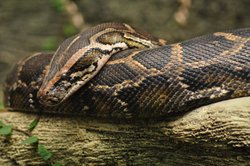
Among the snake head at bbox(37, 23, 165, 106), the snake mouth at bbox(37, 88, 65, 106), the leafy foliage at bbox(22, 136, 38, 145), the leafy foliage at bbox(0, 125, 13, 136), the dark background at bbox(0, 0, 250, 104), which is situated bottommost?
the leafy foliage at bbox(22, 136, 38, 145)

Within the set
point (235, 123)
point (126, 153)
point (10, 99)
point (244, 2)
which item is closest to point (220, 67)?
point (235, 123)

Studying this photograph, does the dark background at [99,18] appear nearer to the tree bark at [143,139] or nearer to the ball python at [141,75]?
the ball python at [141,75]

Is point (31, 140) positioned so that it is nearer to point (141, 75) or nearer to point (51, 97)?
point (51, 97)

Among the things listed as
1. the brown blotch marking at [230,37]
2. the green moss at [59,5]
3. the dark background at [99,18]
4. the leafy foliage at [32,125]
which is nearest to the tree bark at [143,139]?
the leafy foliage at [32,125]

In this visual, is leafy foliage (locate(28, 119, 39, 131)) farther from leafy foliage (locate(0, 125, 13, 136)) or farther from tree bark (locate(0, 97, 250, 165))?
leafy foliage (locate(0, 125, 13, 136))

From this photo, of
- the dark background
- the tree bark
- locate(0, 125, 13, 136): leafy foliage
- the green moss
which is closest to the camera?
the tree bark

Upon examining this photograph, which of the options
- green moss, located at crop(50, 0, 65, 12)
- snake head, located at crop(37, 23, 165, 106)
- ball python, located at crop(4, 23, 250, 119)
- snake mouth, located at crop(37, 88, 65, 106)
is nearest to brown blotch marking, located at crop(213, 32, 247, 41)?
ball python, located at crop(4, 23, 250, 119)

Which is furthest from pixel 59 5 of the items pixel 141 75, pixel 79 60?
pixel 141 75
